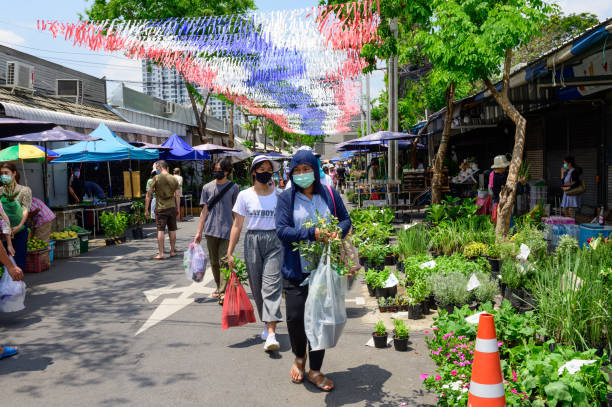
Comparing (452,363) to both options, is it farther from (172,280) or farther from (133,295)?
(172,280)

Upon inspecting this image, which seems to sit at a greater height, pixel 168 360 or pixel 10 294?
pixel 10 294

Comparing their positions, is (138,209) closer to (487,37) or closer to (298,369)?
(487,37)

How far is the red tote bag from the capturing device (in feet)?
18.0

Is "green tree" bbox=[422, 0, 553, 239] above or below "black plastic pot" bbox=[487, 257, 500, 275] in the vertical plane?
above

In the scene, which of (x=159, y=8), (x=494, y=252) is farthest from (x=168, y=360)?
(x=159, y=8)

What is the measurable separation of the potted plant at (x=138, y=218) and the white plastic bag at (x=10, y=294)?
8.73 m

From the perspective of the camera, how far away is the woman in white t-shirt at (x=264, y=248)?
517cm

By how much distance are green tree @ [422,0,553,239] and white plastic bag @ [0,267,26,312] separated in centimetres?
650

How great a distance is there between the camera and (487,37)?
24.2ft

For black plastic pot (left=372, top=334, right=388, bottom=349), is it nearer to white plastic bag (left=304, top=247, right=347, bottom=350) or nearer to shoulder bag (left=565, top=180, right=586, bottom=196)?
white plastic bag (left=304, top=247, right=347, bottom=350)

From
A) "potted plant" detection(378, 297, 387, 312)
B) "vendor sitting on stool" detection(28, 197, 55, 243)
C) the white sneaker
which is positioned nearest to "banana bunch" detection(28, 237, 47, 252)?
"vendor sitting on stool" detection(28, 197, 55, 243)

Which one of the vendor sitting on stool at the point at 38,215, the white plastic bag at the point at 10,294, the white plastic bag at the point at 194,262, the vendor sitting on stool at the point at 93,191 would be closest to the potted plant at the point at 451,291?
the white plastic bag at the point at 194,262

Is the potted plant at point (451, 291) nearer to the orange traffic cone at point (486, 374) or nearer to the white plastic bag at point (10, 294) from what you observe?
the orange traffic cone at point (486, 374)

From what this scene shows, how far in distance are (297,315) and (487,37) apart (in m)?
5.29
